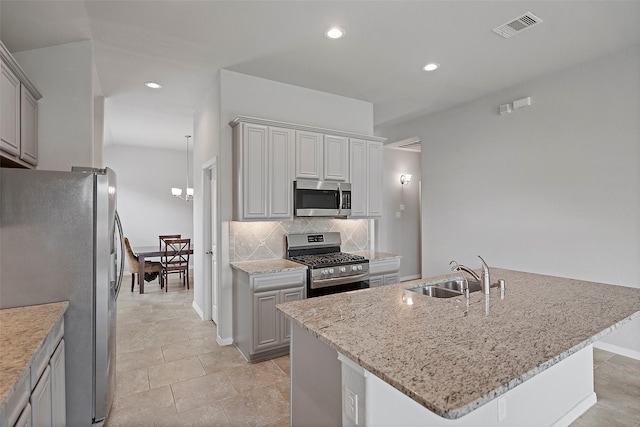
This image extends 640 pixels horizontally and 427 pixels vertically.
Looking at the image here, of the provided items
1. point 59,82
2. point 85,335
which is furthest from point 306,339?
point 59,82

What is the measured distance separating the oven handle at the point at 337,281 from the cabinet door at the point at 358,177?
33.3 inches

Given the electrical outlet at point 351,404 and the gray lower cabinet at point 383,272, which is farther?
the gray lower cabinet at point 383,272

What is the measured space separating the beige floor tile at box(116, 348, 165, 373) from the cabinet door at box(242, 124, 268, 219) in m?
1.62

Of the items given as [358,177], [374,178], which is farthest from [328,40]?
[374,178]

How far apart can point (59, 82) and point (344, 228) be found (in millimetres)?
3217

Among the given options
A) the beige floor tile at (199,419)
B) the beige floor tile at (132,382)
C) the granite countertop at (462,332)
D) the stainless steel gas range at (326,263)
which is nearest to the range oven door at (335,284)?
the stainless steel gas range at (326,263)

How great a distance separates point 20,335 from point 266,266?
6.43 feet

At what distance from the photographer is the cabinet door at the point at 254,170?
10.9 ft

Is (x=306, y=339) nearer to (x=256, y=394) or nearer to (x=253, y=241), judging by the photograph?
(x=256, y=394)

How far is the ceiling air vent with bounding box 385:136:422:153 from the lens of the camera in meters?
5.66

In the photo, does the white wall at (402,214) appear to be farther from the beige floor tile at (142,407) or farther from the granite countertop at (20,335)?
the granite countertop at (20,335)

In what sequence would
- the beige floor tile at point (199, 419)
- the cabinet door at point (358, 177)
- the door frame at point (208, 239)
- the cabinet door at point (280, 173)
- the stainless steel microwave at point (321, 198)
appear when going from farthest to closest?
1. the door frame at point (208, 239)
2. the cabinet door at point (358, 177)
3. the stainless steel microwave at point (321, 198)
4. the cabinet door at point (280, 173)
5. the beige floor tile at point (199, 419)

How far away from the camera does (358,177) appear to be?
162 inches

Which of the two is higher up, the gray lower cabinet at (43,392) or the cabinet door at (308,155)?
the cabinet door at (308,155)
